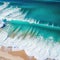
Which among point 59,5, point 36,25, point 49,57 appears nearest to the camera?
point 49,57

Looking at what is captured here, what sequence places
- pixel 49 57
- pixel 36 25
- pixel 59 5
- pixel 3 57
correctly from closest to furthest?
1. pixel 49 57
2. pixel 3 57
3. pixel 36 25
4. pixel 59 5

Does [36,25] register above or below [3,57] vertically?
above

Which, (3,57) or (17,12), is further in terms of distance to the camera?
(17,12)

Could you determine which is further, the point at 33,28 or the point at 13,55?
the point at 33,28

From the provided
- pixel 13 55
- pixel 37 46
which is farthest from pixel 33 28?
pixel 13 55

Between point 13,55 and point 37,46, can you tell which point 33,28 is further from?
point 13,55

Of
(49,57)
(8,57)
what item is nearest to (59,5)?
(49,57)

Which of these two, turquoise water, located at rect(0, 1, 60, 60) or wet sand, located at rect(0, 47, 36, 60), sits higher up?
turquoise water, located at rect(0, 1, 60, 60)

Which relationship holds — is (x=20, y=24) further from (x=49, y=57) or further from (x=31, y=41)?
(x=49, y=57)

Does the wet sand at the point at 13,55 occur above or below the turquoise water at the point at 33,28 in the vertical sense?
below

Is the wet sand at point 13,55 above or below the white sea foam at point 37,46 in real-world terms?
below

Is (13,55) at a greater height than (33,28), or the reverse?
(33,28)
